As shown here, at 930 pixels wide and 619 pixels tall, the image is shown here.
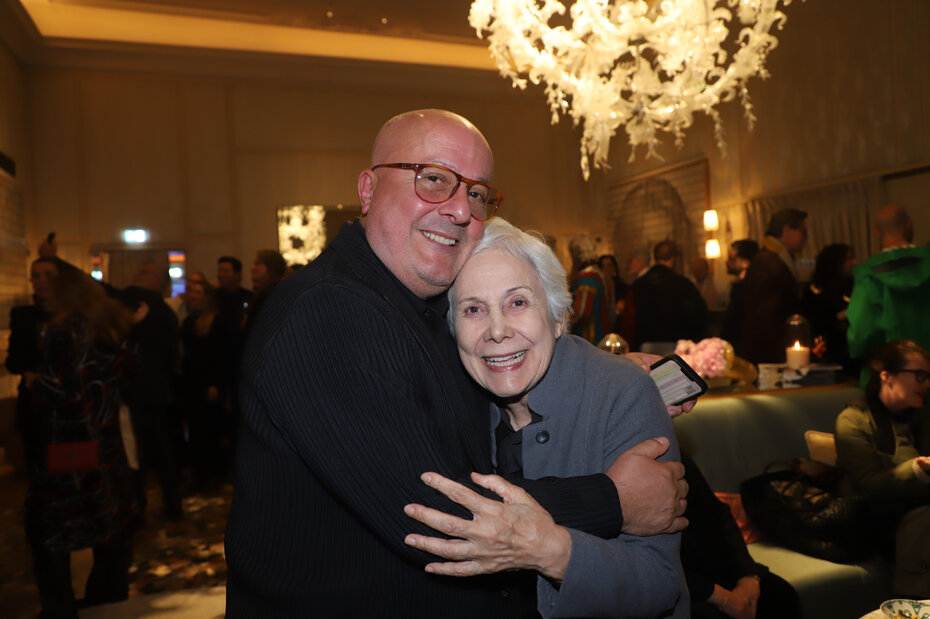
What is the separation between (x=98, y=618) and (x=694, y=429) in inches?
124

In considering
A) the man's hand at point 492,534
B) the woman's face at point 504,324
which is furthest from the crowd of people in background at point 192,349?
the man's hand at point 492,534

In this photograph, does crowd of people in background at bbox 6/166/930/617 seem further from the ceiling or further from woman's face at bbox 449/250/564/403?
the ceiling

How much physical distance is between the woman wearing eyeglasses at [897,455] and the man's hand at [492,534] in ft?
7.19

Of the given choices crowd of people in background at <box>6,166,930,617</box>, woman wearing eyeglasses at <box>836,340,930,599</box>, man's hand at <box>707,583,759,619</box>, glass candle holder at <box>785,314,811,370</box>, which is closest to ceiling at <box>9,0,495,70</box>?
crowd of people in background at <box>6,166,930,617</box>

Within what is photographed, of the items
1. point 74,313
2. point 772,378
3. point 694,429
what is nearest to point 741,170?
point 772,378

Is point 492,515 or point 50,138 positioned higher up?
point 50,138

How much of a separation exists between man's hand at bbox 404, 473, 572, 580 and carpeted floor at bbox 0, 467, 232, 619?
2946 millimetres

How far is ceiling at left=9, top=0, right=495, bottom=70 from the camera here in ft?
27.7

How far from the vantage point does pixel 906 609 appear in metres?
1.55

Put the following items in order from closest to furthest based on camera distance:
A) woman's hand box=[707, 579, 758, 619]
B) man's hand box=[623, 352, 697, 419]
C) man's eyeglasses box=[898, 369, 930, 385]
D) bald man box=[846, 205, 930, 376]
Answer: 1. man's hand box=[623, 352, 697, 419]
2. woman's hand box=[707, 579, 758, 619]
3. man's eyeglasses box=[898, 369, 930, 385]
4. bald man box=[846, 205, 930, 376]

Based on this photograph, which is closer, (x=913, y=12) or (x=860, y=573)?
(x=860, y=573)

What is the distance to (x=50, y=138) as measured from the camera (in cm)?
945

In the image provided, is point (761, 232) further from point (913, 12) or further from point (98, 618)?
point (98, 618)

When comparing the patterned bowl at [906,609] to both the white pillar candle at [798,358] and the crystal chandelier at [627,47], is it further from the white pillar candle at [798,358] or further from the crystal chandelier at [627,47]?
the crystal chandelier at [627,47]
